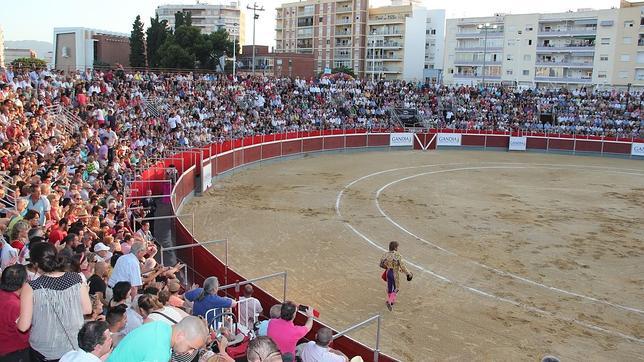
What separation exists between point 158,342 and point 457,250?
13.4m

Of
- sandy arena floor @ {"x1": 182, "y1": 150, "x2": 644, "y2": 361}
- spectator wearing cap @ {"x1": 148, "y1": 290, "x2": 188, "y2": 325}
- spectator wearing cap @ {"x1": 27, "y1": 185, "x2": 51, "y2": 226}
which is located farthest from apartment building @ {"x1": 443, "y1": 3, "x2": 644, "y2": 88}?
spectator wearing cap @ {"x1": 148, "y1": 290, "x2": 188, "y2": 325}

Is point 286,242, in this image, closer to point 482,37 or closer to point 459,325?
point 459,325

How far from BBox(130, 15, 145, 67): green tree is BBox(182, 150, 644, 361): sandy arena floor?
50.9 m

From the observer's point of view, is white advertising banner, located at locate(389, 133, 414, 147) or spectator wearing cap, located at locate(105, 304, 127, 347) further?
white advertising banner, located at locate(389, 133, 414, 147)

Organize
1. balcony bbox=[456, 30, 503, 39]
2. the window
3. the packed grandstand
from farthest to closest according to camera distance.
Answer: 1. balcony bbox=[456, 30, 503, 39]
2. the window
3. the packed grandstand

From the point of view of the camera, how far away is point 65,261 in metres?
4.93

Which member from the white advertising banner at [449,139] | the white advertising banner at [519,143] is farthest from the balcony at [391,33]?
the white advertising banner at [519,143]

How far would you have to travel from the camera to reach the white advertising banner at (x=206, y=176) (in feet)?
74.1

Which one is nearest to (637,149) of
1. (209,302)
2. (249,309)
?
(249,309)

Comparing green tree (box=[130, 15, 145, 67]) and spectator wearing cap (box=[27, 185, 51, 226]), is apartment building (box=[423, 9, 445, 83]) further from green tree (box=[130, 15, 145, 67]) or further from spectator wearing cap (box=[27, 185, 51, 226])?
spectator wearing cap (box=[27, 185, 51, 226])

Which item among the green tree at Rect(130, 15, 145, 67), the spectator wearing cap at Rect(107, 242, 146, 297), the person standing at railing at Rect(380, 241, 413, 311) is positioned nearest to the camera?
the spectator wearing cap at Rect(107, 242, 146, 297)

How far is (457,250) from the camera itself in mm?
16078

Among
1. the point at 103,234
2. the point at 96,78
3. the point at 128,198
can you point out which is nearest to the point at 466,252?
the point at 128,198

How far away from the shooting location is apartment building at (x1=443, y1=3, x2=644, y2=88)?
71.1 metres
